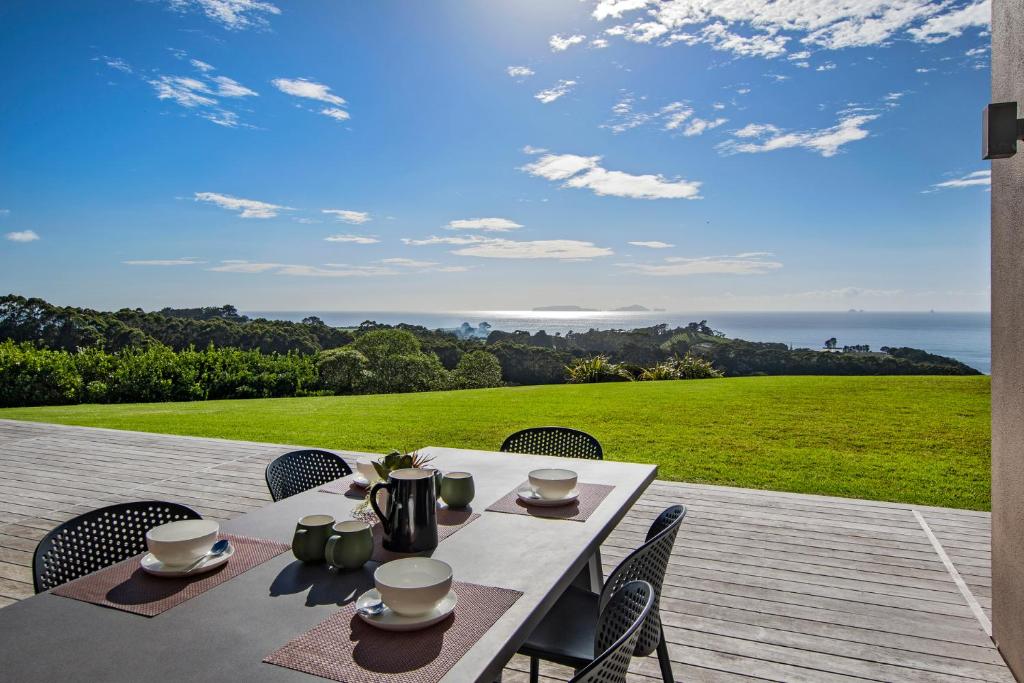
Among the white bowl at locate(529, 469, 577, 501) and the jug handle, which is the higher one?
the jug handle

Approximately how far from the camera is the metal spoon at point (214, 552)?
128 centimetres

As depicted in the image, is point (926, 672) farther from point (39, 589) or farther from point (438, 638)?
point (39, 589)

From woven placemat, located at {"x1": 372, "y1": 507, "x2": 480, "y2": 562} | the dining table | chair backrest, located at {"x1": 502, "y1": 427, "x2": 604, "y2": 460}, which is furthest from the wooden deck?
the dining table

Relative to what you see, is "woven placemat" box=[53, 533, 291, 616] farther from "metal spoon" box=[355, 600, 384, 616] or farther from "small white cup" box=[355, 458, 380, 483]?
"small white cup" box=[355, 458, 380, 483]

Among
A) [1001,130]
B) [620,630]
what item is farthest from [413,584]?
[1001,130]

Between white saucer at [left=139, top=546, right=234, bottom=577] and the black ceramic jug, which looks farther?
the black ceramic jug

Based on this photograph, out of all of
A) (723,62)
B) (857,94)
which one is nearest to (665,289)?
(857,94)

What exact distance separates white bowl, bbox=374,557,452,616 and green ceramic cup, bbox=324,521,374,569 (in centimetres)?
13

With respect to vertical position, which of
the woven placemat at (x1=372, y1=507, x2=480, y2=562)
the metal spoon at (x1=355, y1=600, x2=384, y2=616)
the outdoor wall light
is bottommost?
the woven placemat at (x1=372, y1=507, x2=480, y2=562)

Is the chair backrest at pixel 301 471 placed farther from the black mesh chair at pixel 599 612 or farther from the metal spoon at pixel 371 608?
the metal spoon at pixel 371 608

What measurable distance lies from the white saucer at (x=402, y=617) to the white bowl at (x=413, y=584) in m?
0.01

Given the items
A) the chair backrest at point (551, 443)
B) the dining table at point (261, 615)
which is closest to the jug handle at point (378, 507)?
the dining table at point (261, 615)

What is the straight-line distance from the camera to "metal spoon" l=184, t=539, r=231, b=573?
1283 mm

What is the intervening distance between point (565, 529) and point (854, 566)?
7.07ft
